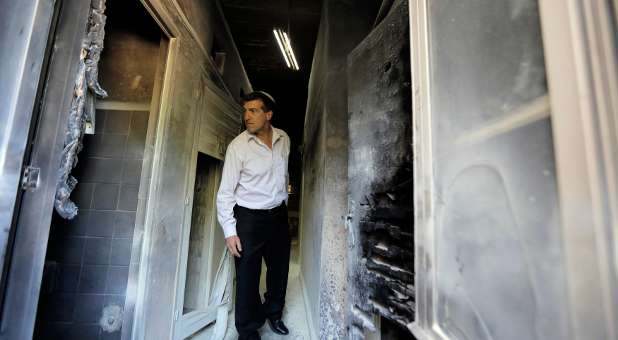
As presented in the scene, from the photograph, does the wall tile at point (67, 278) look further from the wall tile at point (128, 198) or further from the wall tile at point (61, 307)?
the wall tile at point (128, 198)

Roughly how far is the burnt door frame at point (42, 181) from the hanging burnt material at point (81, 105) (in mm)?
37

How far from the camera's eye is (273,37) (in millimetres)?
2918

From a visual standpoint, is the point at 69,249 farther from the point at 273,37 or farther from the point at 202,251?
the point at 273,37

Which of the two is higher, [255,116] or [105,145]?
[255,116]

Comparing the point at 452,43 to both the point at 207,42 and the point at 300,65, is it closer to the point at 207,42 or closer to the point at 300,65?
the point at 207,42

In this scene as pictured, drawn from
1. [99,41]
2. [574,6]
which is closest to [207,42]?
[99,41]

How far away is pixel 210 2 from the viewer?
6.66 feet

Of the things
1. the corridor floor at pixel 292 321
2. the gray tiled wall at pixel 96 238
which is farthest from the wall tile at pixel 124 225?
the corridor floor at pixel 292 321

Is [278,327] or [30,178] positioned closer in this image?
[30,178]

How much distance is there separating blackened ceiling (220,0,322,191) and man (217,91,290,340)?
47.2 inches

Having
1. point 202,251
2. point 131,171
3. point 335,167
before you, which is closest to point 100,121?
point 131,171

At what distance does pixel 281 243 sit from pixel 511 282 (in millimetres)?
1564

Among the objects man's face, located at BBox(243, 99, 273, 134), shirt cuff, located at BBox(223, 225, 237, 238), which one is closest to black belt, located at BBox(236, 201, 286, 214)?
shirt cuff, located at BBox(223, 225, 237, 238)

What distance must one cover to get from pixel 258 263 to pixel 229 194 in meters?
0.46
